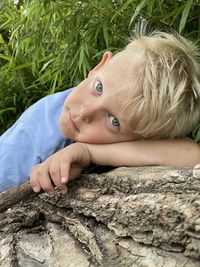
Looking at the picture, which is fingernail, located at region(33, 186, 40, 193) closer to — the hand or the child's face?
the hand

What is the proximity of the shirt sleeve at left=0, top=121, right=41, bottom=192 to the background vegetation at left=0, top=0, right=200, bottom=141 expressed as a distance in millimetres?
371

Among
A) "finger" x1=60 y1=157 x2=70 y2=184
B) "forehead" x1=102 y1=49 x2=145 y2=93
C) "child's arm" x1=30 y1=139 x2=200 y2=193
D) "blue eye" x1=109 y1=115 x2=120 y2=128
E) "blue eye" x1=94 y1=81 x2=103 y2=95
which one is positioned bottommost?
"child's arm" x1=30 y1=139 x2=200 y2=193

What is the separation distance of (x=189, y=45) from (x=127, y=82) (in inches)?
9.9

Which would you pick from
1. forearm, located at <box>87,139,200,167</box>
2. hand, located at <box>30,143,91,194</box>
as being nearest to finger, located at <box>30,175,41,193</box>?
hand, located at <box>30,143,91,194</box>

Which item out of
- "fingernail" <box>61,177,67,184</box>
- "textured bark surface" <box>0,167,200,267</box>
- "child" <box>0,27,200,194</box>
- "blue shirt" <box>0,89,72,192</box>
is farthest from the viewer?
"blue shirt" <box>0,89,72,192</box>

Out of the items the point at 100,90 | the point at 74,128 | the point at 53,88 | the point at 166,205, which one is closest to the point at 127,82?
the point at 100,90

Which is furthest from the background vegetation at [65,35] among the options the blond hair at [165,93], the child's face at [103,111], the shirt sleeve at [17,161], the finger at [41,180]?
the finger at [41,180]

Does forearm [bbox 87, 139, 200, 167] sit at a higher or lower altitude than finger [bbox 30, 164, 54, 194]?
lower

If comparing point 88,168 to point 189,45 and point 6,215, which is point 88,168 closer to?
point 6,215

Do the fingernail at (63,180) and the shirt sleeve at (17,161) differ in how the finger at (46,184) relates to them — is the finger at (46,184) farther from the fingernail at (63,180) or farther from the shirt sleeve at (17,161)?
the shirt sleeve at (17,161)

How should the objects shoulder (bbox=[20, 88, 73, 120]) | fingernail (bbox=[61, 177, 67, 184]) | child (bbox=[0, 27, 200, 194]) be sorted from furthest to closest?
shoulder (bbox=[20, 88, 73, 120])
child (bbox=[0, 27, 200, 194])
fingernail (bbox=[61, 177, 67, 184])

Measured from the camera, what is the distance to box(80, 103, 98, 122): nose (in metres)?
1.22

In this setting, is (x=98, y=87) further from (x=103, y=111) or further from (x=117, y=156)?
(x=117, y=156)

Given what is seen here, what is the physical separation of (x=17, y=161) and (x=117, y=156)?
376 millimetres
